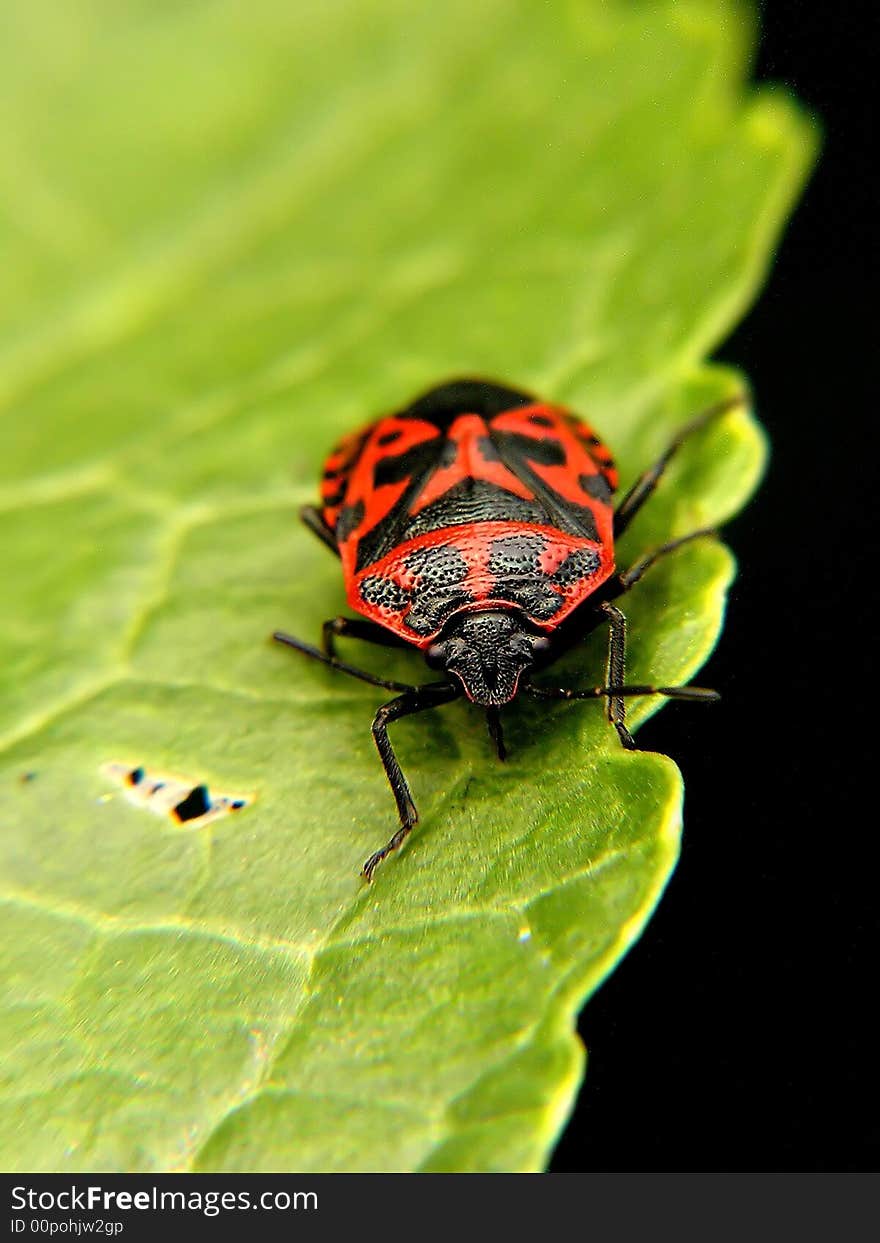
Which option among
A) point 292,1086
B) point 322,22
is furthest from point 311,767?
point 322,22

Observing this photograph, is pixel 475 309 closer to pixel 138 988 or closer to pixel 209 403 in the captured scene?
pixel 209 403

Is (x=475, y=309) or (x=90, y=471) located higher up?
(x=475, y=309)

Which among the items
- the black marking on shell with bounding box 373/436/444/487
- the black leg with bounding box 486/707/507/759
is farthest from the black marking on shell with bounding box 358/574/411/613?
the black leg with bounding box 486/707/507/759

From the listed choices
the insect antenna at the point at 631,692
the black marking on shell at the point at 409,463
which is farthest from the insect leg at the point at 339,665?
the black marking on shell at the point at 409,463

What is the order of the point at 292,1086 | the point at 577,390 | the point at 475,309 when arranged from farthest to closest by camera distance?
1. the point at 475,309
2. the point at 577,390
3. the point at 292,1086

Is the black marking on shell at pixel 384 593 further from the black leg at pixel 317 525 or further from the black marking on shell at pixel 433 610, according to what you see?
Result: the black leg at pixel 317 525

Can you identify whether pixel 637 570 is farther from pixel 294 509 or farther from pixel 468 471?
pixel 294 509

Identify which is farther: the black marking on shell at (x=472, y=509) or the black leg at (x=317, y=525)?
the black leg at (x=317, y=525)

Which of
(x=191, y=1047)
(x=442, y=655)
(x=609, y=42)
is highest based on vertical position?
(x=609, y=42)
